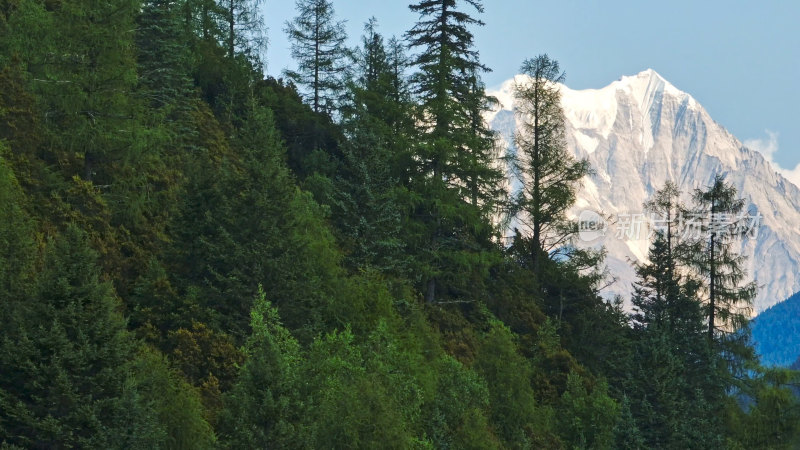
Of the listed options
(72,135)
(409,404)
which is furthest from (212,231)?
(409,404)

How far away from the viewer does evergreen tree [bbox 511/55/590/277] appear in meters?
51.9

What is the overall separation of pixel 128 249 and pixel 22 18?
32.0 feet

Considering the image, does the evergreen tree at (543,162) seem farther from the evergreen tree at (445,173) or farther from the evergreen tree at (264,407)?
the evergreen tree at (264,407)

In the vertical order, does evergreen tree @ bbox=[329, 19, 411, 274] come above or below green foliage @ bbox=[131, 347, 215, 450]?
above

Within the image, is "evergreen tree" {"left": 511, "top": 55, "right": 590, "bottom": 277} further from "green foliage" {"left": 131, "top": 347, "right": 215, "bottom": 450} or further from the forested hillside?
"green foliage" {"left": 131, "top": 347, "right": 215, "bottom": 450}

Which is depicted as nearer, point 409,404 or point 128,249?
point 409,404

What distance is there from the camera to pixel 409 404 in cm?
2617

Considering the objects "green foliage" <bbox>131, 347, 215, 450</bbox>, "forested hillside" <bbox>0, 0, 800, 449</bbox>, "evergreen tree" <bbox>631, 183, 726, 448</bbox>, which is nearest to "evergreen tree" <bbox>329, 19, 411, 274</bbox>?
"forested hillside" <bbox>0, 0, 800, 449</bbox>

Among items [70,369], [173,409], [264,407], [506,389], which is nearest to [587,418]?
[506,389]

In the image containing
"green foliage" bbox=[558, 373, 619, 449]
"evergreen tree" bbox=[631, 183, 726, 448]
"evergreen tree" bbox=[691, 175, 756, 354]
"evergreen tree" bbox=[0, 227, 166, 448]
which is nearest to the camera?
"evergreen tree" bbox=[0, 227, 166, 448]

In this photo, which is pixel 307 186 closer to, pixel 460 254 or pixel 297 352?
pixel 460 254

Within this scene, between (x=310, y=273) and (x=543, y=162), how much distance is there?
23.3 meters

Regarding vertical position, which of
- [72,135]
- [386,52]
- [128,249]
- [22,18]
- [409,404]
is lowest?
[409,404]

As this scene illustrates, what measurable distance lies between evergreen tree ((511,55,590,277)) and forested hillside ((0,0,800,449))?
18 centimetres
